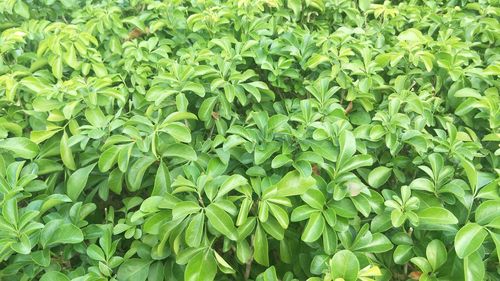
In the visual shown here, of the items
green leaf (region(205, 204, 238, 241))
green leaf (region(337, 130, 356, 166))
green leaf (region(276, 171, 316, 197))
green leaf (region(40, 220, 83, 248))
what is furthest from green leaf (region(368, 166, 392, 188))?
green leaf (region(40, 220, 83, 248))

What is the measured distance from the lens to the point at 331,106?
5.40 feet

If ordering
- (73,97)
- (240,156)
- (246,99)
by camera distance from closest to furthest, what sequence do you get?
1. (240,156)
2. (73,97)
3. (246,99)

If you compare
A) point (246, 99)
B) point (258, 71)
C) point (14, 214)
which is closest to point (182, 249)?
point (14, 214)

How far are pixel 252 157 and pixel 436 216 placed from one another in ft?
1.89

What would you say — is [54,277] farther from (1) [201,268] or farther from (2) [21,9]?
(2) [21,9]

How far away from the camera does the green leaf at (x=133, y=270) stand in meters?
1.30

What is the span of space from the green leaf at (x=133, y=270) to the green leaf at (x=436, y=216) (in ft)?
2.64

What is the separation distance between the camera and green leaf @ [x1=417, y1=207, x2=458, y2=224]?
120 cm

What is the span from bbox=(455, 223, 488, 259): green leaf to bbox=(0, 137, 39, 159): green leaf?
1318mm

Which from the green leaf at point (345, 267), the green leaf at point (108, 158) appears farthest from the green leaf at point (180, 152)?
the green leaf at point (345, 267)

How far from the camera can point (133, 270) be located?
1310 mm

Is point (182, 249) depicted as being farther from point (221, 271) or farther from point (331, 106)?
point (331, 106)

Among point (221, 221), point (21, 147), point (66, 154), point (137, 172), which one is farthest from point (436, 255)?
point (21, 147)

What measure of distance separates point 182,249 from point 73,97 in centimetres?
72
